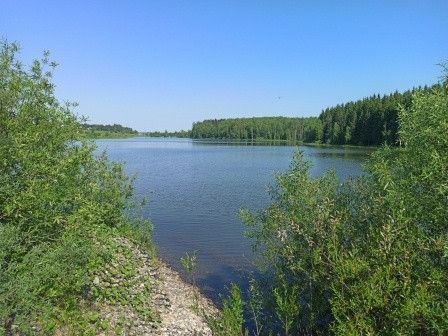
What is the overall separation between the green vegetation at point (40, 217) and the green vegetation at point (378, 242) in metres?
5.07

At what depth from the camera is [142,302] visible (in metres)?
14.5

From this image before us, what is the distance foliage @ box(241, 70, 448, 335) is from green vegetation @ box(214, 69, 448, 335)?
26 millimetres

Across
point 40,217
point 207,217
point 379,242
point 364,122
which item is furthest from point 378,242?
point 364,122

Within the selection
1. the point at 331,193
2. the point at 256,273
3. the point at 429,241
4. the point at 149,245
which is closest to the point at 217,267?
the point at 256,273

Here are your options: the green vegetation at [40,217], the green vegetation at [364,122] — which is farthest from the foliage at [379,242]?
the green vegetation at [364,122]

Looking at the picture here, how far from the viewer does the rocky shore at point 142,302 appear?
41.7 feet

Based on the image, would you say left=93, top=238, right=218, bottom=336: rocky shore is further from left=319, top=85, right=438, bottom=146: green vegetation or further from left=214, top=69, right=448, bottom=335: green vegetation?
left=319, top=85, right=438, bottom=146: green vegetation

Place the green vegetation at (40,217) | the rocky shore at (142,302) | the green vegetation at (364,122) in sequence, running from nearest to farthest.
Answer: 1. the green vegetation at (40,217)
2. the rocky shore at (142,302)
3. the green vegetation at (364,122)

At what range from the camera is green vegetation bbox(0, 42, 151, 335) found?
29.7 ft

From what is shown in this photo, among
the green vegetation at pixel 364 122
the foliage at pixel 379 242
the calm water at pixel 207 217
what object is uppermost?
the green vegetation at pixel 364 122

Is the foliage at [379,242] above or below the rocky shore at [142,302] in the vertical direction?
above

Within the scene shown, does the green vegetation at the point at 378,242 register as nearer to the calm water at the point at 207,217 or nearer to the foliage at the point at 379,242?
the foliage at the point at 379,242

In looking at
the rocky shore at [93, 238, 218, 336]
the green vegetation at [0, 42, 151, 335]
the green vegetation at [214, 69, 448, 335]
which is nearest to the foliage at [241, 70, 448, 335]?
the green vegetation at [214, 69, 448, 335]

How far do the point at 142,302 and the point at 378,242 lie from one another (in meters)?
9.71
